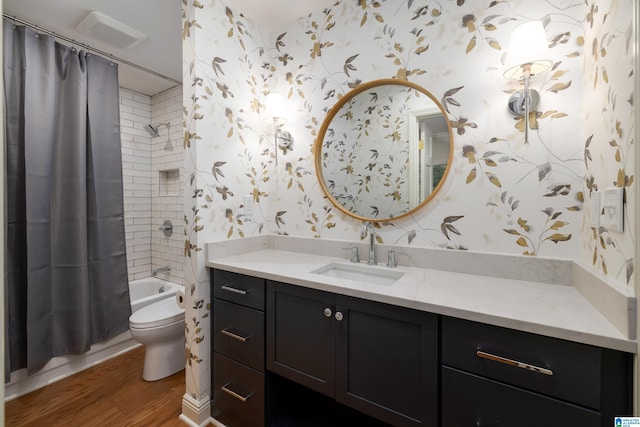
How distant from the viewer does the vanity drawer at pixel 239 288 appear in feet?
4.49

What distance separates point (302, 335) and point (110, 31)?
2419 millimetres

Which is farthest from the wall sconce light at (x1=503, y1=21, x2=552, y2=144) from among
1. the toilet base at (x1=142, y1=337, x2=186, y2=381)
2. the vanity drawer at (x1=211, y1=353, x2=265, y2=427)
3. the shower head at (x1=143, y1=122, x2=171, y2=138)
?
the shower head at (x1=143, y1=122, x2=171, y2=138)

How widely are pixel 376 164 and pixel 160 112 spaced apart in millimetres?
2561

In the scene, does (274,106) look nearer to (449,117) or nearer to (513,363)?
(449,117)

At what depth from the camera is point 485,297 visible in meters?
0.98

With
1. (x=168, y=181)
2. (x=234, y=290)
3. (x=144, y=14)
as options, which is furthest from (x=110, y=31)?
(x=234, y=290)

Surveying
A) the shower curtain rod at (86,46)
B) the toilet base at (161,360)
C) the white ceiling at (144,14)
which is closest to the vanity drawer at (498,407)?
the toilet base at (161,360)

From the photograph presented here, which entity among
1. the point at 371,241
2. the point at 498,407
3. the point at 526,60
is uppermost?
the point at 526,60

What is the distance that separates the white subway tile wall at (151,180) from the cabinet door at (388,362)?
2.20m

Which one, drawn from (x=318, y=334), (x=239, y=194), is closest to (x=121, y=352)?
(x=239, y=194)

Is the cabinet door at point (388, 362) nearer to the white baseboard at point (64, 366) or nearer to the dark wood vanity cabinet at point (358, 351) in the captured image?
the dark wood vanity cabinet at point (358, 351)

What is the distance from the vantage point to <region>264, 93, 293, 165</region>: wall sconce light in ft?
5.95

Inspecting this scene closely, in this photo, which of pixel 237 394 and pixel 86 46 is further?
pixel 86 46

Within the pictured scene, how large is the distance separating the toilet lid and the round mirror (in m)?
1.42
